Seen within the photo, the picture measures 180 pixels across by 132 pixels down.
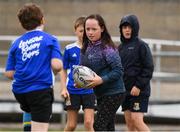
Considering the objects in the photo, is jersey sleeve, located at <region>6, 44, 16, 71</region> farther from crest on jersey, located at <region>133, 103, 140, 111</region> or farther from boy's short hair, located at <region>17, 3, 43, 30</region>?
crest on jersey, located at <region>133, 103, 140, 111</region>

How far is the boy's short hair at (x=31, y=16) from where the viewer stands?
7.59 metres

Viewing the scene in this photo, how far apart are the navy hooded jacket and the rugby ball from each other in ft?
5.01

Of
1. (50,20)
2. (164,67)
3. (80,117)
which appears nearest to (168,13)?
(50,20)

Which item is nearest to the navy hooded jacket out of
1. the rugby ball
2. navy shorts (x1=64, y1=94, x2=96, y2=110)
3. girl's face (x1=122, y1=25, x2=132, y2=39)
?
girl's face (x1=122, y1=25, x2=132, y2=39)

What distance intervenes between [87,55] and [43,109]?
81 cm

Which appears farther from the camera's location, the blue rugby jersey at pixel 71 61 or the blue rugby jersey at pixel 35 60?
the blue rugby jersey at pixel 71 61

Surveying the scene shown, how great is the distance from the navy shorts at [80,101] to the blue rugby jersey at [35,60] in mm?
1894

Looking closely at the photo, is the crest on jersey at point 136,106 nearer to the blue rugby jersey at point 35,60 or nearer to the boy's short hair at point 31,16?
the blue rugby jersey at point 35,60

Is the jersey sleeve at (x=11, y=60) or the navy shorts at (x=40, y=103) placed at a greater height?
the jersey sleeve at (x=11, y=60)

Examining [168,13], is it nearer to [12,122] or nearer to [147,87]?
[12,122]

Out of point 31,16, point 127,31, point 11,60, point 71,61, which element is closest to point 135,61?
point 127,31

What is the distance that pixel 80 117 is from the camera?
44.7 feet

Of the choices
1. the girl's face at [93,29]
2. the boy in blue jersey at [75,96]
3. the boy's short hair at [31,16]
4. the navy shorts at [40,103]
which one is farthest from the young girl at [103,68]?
the boy in blue jersey at [75,96]

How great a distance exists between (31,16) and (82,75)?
0.81 m
